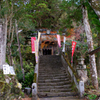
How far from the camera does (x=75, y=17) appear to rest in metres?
9.74

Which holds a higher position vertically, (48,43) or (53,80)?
(48,43)

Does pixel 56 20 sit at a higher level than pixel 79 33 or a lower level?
higher

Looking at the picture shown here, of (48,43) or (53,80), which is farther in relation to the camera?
(48,43)

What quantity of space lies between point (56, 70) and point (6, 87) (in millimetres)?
5330

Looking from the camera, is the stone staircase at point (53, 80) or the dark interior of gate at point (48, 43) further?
the dark interior of gate at point (48, 43)

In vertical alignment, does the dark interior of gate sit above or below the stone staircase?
above

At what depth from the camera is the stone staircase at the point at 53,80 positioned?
7.77m

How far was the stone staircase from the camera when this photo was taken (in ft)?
25.5

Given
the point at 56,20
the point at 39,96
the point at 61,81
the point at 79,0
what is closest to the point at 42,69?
the point at 61,81

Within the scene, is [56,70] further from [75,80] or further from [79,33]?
[79,33]

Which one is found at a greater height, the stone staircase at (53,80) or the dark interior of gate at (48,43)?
the dark interior of gate at (48,43)

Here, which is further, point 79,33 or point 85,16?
point 79,33

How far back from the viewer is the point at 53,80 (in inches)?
361

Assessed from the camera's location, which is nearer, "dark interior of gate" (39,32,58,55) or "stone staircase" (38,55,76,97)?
"stone staircase" (38,55,76,97)
